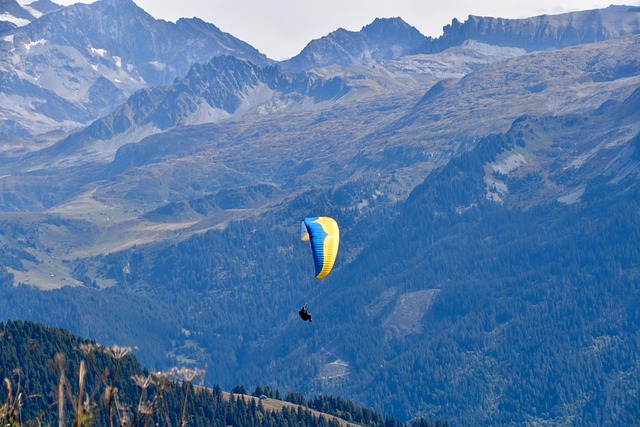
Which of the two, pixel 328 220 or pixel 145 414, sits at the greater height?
pixel 328 220

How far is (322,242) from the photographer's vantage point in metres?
116

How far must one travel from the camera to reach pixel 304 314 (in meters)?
104

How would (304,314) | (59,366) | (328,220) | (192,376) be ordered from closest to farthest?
(59,366) < (192,376) < (304,314) < (328,220)

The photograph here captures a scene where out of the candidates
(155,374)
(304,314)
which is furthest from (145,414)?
(304,314)

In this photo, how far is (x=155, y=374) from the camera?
1625 inches

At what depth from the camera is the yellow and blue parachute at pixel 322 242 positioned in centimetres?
11112

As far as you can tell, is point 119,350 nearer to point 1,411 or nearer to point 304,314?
point 1,411

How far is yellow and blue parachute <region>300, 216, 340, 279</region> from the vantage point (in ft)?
365

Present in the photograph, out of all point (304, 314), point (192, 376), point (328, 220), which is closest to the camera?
point (192, 376)

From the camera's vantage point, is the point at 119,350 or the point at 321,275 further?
the point at 321,275

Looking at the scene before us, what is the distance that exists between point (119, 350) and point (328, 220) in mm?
88625

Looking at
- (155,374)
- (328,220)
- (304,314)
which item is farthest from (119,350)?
(328,220)

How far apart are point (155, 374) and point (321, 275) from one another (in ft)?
222

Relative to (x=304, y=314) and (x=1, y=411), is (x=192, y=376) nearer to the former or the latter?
(x=1, y=411)
